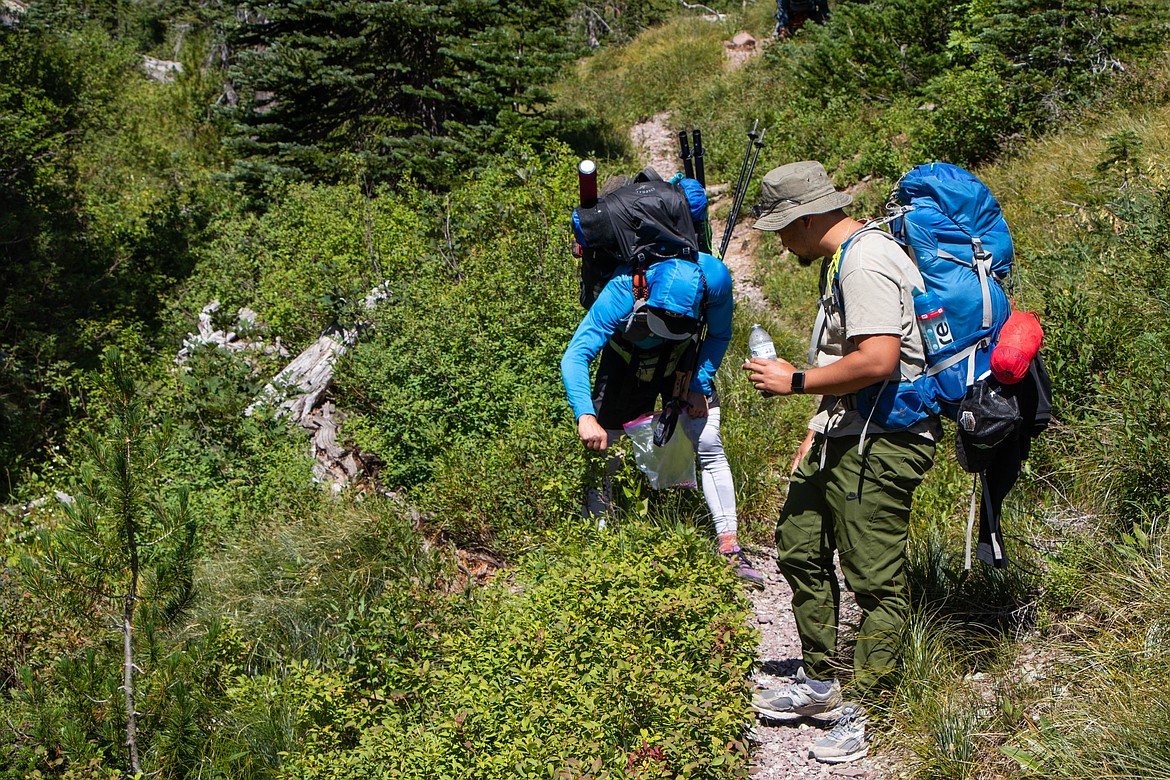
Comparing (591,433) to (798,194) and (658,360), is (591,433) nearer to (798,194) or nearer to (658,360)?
(658,360)

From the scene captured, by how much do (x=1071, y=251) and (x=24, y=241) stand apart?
38.6 ft

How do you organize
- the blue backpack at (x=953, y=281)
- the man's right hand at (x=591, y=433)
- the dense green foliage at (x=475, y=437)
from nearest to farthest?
the blue backpack at (x=953, y=281) → the dense green foliage at (x=475, y=437) → the man's right hand at (x=591, y=433)

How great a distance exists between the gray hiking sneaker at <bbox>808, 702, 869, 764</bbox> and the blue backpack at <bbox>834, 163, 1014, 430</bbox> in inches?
45.6

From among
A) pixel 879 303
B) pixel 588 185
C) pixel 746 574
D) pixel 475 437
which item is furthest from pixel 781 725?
pixel 475 437

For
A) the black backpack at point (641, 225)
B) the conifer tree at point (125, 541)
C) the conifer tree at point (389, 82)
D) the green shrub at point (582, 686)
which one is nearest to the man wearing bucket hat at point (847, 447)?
the green shrub at point (582, 686)

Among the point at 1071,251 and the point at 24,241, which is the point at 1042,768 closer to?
the point at 1071,251

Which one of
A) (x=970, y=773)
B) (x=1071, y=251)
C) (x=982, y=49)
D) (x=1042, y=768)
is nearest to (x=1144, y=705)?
(x=1042, y=768)

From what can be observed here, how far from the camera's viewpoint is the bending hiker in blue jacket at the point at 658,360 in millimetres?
3930

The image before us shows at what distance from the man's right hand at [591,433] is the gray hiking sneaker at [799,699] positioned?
126cm

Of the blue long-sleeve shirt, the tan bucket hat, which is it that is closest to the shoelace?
the blue long-sleeve shirt

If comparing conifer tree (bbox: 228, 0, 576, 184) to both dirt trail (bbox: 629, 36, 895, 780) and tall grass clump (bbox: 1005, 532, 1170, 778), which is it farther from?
tall grass clump (bbox: 1005, 532, 1170, 778)

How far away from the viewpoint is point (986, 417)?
Result: 3004 millimetres

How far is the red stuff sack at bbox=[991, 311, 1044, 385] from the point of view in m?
2.92

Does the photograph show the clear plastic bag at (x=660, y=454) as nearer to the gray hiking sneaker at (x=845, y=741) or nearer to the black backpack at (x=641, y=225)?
the black backpack at (x=641, y=225)
